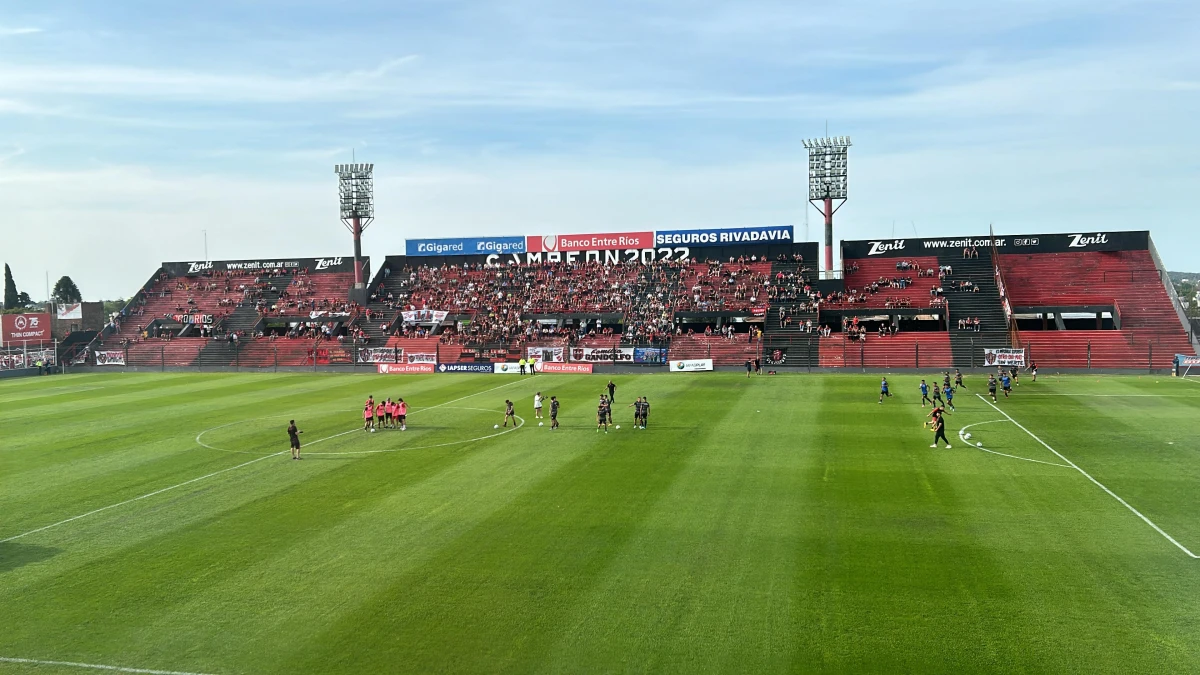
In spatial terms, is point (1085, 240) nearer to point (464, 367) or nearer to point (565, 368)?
point (565, 368)

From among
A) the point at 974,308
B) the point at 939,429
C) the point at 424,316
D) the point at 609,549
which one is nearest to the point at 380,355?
the point at 424,316

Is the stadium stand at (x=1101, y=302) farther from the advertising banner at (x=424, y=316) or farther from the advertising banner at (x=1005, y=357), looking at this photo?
the advertising banner at (x=424, y=316)

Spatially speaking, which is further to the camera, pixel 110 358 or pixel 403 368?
pixel 110 358

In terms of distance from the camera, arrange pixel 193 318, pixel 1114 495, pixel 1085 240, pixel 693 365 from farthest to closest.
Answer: pixel 193 318
pixel 1085 240
pixel 693 365
pixel 1114 495

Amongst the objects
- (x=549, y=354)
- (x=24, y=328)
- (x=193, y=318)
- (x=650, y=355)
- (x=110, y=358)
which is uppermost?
(x=193, y=318)

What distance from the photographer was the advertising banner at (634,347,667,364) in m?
65.6

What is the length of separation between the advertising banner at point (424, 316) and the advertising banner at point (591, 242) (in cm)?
1307

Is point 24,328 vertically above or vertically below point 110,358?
above

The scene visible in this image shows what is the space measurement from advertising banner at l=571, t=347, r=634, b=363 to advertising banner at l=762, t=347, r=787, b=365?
34.2 ft

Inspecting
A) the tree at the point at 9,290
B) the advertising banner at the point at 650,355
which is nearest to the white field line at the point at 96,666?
the advertising banner at the point at 650,355

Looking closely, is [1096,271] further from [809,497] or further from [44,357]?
[44,357]

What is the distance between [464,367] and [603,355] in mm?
10966

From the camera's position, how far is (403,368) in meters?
66.4

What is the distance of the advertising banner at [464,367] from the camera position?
2514 inches
